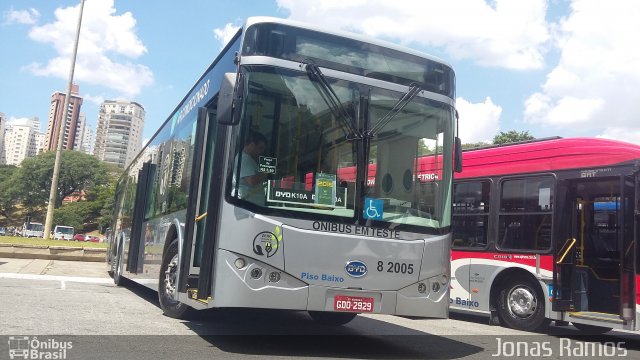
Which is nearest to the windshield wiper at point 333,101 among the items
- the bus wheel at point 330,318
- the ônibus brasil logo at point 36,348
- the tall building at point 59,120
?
the bus wheel at point 330,318

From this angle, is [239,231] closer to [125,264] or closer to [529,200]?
[529,200]

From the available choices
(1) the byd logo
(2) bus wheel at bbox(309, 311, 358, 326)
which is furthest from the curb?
(1) the byd logo

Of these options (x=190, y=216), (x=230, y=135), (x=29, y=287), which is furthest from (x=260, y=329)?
(x=29, y=287)

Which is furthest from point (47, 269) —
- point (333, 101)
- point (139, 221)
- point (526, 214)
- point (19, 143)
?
point (19, 143)

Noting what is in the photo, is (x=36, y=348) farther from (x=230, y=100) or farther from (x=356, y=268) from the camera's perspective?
(x=356, y=268)

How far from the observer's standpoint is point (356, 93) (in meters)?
6.30

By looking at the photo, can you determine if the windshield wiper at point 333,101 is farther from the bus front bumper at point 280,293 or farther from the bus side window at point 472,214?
the bus side window at point 472,214

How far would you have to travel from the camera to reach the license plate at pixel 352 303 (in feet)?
19.3

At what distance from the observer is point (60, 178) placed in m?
86.8

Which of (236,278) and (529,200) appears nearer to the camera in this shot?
(236,278)

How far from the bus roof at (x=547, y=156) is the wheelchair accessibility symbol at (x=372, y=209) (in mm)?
4936

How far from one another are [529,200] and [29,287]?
383 inches

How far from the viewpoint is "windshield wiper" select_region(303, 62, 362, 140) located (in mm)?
6129

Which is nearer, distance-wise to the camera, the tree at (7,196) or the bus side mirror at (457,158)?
the bus side mirror at (457,158)
